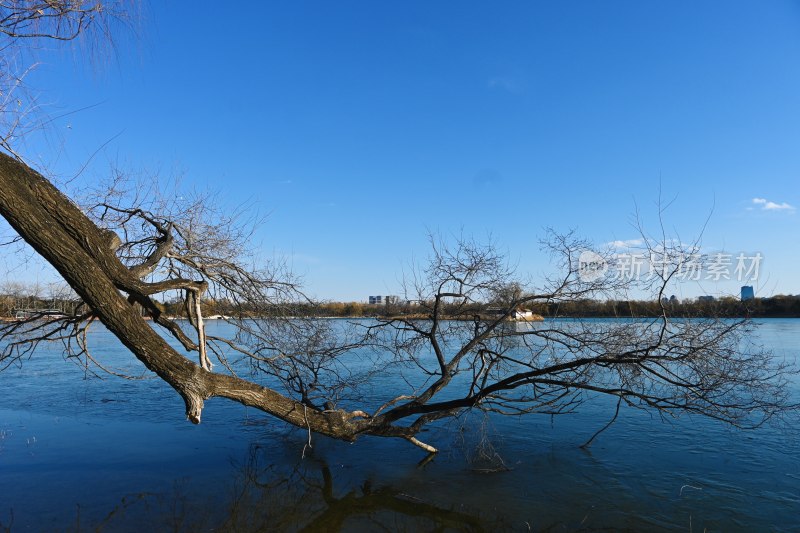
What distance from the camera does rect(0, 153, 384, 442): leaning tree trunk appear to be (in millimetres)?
4156

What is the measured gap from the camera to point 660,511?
277 inches

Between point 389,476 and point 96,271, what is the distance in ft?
18.1

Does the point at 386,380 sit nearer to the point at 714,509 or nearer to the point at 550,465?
the point at 550,465

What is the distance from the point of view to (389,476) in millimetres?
8328

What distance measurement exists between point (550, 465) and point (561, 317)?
2609mm

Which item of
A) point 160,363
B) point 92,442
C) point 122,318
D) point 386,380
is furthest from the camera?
point 386,380

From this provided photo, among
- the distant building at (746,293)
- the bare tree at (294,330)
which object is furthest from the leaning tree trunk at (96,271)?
the distant building at (746,293)

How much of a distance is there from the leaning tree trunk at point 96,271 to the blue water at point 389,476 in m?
2.03

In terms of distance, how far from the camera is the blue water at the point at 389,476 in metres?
6.71

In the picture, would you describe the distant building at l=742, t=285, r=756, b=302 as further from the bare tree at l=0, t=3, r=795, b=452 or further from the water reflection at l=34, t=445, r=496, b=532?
the water reflection at l=34, t=445, r=496, b=532

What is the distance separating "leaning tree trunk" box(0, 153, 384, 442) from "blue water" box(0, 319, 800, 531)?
2.03m

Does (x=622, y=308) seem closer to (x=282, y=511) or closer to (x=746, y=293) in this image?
(x=746, y=293)

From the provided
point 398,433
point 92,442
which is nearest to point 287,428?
point 92,442

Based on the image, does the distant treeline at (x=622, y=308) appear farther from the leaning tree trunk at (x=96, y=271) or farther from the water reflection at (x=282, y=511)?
the leaning tree trunk at (x=96, y=271)
